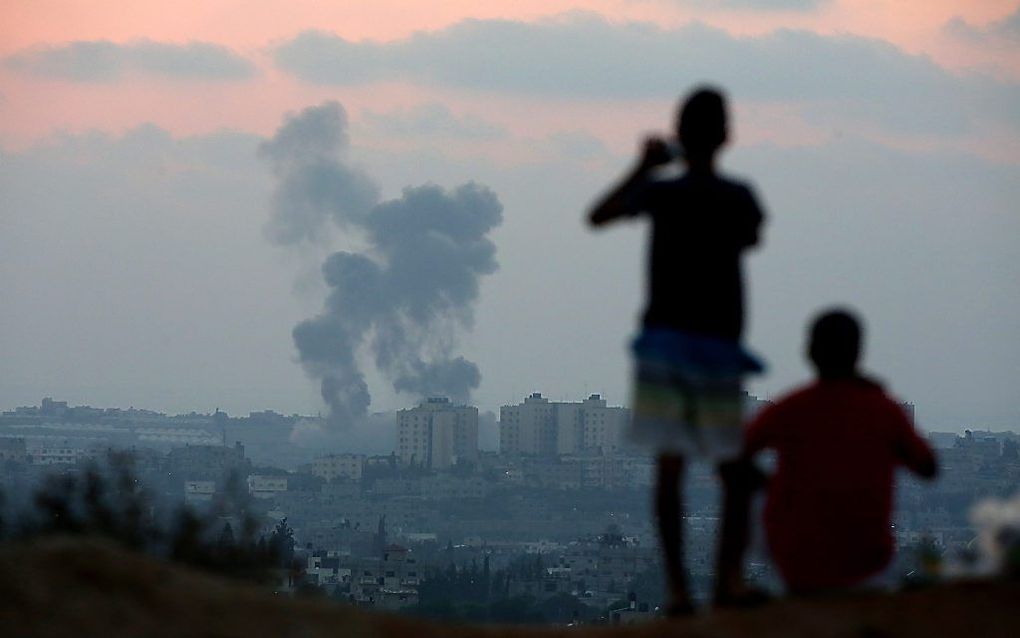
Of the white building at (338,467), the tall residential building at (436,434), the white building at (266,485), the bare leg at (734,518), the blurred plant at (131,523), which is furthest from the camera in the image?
the tall residential building at (436,434)

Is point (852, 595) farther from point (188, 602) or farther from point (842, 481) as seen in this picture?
point (188, 602)

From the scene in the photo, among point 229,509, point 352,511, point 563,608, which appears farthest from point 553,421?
point 229,509

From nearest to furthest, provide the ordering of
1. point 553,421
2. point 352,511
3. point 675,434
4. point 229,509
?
1. point 675,434
2. point 229,509
3. point 352,511
4. point 553,421

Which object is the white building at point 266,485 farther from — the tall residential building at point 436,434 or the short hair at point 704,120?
the short hair at point 704,120

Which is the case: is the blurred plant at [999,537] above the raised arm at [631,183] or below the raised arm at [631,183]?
below

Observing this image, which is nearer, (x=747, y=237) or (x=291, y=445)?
(x=747, y=237)

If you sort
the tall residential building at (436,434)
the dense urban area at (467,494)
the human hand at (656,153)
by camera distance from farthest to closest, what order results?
the tall residential building at (436,434)
the dense urban area at (467,494)
the human hand at (656,153)

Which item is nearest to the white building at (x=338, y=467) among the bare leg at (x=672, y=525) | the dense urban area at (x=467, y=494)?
the dense urban area at (x=467, y=494)
